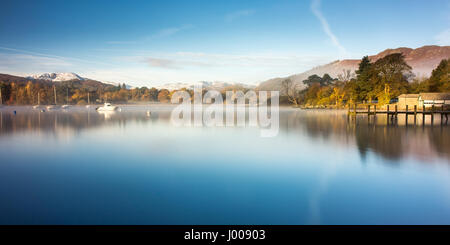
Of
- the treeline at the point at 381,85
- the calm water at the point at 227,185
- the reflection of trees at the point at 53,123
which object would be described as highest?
the treeline at the point at 381,85

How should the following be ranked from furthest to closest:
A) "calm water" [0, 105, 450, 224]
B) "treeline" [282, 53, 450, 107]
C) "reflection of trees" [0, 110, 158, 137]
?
1. "treeline" [282, 53, 450, 107]
2. "reflection of trees" [0, 110, 158, 137]
3. "calm water" [0, 105, 450, 224]

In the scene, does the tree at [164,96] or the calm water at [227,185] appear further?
the tree at [164,96]

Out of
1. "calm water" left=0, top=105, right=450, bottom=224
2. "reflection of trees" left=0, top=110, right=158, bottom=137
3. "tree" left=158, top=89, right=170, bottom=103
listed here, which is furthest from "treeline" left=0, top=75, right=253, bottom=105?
"calm water" left=0, top=105, right=450, bottom=224

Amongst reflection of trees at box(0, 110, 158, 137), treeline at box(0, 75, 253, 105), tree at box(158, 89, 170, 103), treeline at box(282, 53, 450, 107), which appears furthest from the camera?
tree at box(158, 89, 170, 103)

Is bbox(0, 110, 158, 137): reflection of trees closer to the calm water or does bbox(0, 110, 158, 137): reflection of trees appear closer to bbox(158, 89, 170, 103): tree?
the calm water

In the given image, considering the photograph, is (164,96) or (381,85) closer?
(381,85)

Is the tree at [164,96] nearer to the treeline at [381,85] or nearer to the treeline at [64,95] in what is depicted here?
the treeline at [64,95]

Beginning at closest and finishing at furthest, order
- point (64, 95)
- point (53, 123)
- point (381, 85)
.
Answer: point (53, 123) < point (381, 85) < point (64, 95)

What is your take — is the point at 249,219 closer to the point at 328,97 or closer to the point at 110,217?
the point at 110,217

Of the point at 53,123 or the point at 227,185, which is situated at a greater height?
the point at 53,123

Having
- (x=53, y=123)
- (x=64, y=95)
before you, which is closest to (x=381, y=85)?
(x=53, y=123)

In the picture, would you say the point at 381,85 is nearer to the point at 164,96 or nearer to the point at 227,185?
the point at 227,185

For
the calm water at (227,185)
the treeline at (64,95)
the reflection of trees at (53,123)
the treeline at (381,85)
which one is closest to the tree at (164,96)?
the treeline at (64,95)

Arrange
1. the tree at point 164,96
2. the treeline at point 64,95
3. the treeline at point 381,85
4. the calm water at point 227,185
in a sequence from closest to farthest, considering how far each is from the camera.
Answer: the calm water at point 227,185
the treeline at point 381,85
the treeline at point 64,95
the tree at point 164,96
